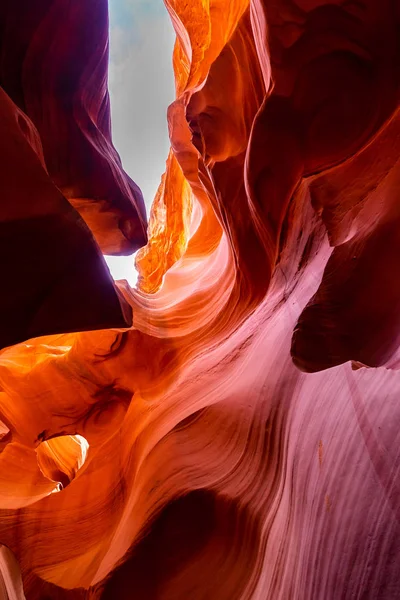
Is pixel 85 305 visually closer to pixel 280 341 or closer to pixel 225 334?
pixel 280 341

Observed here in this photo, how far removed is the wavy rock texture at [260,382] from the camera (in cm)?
157

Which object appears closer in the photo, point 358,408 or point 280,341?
point 358,408

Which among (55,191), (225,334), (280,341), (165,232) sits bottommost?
(165,232)

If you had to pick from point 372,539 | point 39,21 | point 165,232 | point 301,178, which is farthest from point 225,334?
point 165,232

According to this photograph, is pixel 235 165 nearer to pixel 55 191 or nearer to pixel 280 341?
pixel 280 341

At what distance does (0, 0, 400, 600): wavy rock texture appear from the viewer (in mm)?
1571

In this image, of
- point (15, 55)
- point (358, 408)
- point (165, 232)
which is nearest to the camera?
point (358, 408)

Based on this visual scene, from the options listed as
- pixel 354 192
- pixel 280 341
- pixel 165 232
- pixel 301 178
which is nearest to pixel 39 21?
pixel 301 178

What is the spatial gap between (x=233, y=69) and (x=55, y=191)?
114 inches

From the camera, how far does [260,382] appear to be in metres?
2.43

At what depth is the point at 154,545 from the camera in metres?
2.24

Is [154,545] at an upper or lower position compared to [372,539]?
lower

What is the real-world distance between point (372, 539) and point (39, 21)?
3.65 metres

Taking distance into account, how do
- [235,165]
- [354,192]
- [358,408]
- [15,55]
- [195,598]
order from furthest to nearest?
[235,165]
[15,55]
[354,192]
[195,598]
[358,408]
